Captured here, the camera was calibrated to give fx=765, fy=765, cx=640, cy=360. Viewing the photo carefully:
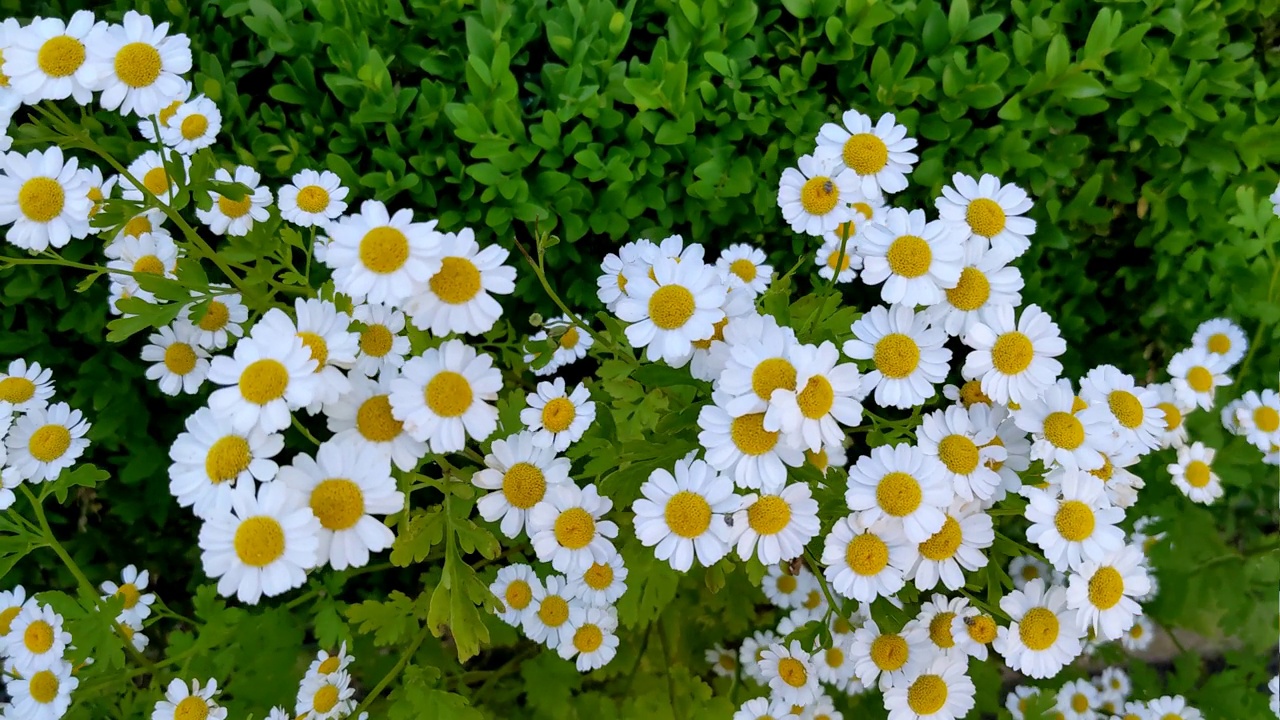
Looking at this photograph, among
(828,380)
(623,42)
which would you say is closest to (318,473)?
(828,380)

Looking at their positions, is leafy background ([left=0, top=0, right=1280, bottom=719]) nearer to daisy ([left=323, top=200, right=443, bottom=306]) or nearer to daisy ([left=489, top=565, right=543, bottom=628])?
daisy ([left=489, top=565, right=543, bottom=628])

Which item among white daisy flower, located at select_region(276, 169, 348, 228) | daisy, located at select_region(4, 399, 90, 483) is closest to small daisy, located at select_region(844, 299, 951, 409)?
white daisy flower, located at select_region(276, 169, 348, 228)

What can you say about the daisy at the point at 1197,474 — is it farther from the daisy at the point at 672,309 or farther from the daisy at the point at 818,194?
the daisy at the point at 672,309

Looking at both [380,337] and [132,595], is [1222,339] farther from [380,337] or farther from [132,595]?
[132,595]

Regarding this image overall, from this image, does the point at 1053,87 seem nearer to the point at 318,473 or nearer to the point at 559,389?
the point at 559,389

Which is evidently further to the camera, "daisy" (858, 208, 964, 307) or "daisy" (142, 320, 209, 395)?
"daisy" (142, 320, 209, 395)

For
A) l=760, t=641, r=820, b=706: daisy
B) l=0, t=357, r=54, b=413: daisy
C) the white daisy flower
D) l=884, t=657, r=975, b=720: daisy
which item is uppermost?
the white daisy flower
